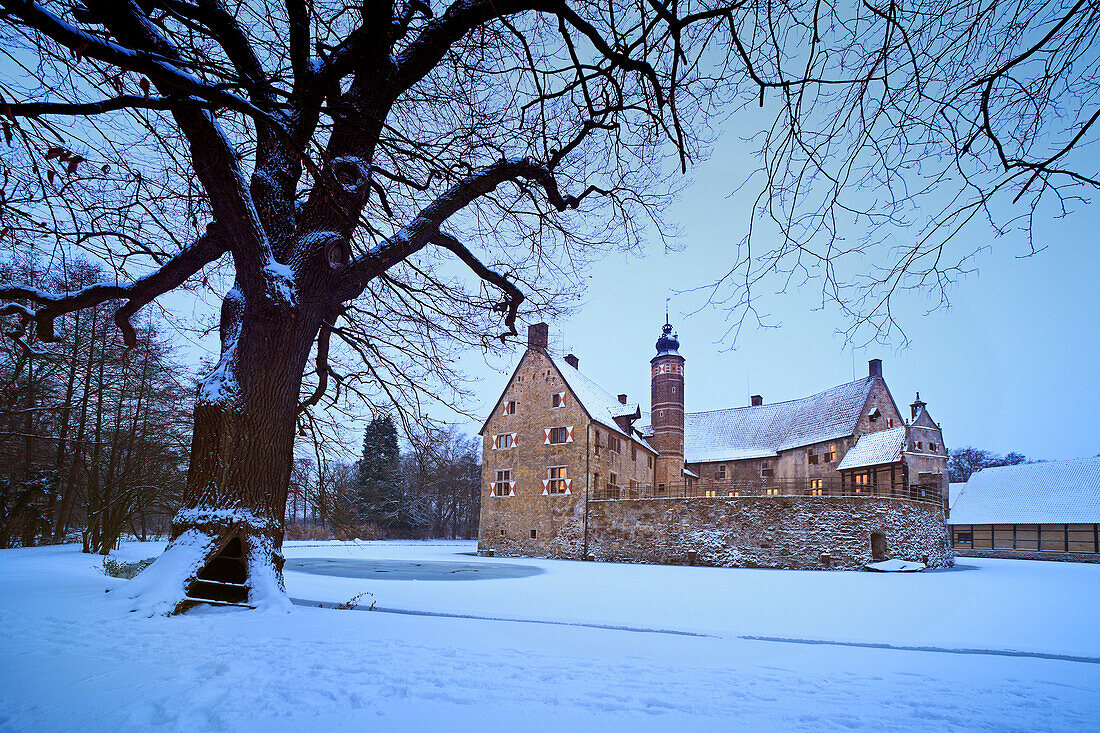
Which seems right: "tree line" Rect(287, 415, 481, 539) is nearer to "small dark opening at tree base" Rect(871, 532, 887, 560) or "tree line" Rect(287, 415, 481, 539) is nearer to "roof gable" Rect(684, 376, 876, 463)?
"roof gable" Rect(684, 376, 876, 463)

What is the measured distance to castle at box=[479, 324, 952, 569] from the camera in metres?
22.4

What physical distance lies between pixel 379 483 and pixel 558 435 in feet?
74.5

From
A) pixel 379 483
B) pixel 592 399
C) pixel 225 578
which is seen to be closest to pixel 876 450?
pixel 592 399

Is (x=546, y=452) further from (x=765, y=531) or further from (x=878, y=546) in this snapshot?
(x=878, y=546)

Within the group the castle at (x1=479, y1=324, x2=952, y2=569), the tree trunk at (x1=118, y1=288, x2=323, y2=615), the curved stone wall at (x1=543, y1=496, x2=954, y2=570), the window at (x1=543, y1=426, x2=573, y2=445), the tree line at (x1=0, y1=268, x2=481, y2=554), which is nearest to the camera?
the tree trunk at (x1=118, y1=288, x2=323, y2=615)

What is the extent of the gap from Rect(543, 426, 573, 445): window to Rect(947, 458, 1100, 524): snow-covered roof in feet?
85.5

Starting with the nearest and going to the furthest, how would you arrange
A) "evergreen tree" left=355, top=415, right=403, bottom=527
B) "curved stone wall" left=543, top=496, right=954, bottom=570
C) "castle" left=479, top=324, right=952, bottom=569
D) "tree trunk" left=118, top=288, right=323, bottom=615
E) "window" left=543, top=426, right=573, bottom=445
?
1. "tree trunk" left=118, top=288, right=323, bottom=615
2. "curved stone wall" left=543, top=496, right=954, bottom=570
3. "castle" left=479, top=324, right=952, bottom=569
4. "window" left=543, top=426, right=573, bottom=445
5. "evergreen tree" left=355, top=415, right=403, bottom=527

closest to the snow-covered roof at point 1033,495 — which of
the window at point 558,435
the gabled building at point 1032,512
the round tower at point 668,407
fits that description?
the gabled building at point 1032,512

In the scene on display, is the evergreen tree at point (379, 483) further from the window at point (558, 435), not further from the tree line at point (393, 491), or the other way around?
the window at point (558, 435)

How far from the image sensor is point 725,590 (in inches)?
489

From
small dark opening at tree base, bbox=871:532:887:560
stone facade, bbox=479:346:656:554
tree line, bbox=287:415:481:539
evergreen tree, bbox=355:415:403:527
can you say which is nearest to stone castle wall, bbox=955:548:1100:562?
small dark opening at tree base, bbox=871:532:887:560

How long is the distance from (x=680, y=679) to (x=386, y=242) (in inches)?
179

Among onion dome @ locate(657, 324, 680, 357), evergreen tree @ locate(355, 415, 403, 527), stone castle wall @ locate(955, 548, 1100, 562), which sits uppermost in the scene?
onion dome @ locate(657, 324, 680, 357)

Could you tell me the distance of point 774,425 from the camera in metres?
37.1
